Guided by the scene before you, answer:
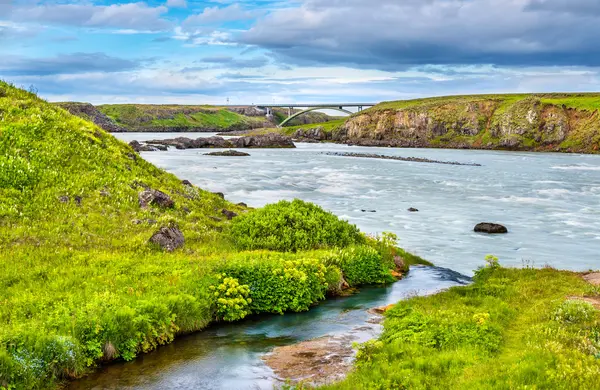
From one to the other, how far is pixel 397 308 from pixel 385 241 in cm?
947

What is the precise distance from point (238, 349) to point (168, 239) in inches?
325

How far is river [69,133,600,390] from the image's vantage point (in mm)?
13836

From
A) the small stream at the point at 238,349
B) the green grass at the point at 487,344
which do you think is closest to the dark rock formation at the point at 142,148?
the small stream at the point at 238,349

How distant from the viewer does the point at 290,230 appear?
24.0m

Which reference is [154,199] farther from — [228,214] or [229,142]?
[229,142]

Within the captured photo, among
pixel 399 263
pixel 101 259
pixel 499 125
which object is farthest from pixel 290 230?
pixel 499 125

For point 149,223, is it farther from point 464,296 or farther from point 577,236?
point 577,236

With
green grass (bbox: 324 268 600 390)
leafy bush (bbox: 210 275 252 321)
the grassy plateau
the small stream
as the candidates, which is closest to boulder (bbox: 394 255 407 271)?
the grassy plateau

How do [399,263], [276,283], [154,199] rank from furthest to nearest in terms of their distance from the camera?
[154,199], [399,263], [276,283]

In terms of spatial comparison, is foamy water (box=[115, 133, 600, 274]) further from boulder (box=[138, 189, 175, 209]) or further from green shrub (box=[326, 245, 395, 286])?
boulder (box=[138, 189, 175, 209])

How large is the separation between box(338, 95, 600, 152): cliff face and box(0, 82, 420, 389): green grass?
Answer: 141 metres

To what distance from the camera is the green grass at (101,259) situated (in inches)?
530

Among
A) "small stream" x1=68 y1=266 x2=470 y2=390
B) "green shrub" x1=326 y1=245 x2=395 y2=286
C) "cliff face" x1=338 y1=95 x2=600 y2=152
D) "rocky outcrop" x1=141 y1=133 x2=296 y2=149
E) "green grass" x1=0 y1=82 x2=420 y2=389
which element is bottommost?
"small stream" x1=68 y1=266 x2=470 y2=390

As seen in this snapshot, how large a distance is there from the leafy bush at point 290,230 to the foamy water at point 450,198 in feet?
28.0
